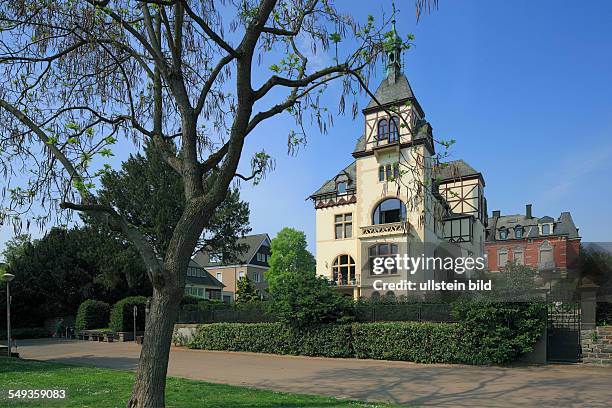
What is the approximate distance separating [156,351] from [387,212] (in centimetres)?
3035

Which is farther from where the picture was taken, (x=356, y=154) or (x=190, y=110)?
(x=356, y=154)

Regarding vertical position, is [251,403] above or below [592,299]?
below

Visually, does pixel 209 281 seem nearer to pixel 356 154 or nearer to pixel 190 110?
pixel 356 154

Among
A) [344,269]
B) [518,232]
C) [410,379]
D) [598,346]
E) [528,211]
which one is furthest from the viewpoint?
[528,211]

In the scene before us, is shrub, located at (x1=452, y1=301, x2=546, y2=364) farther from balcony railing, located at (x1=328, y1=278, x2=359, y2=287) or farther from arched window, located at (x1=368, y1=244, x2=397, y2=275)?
balcony railing, located at (x1=328, y1=278, x2=359, y2=287)

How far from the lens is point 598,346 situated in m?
14.2

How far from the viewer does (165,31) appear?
316 inches

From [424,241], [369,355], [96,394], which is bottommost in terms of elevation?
[369,355]

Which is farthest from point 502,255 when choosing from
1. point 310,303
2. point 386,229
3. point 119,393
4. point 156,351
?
point 156,351

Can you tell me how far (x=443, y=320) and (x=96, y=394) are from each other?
452 inches

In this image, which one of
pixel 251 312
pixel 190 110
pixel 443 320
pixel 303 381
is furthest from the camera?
pixel 251 312

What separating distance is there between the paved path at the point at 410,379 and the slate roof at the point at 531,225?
46.2 metres

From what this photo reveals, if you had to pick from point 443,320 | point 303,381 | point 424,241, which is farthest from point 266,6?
point 424,241

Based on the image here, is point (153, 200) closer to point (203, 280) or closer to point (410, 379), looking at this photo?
point (410, 379)
